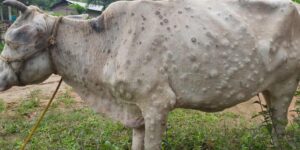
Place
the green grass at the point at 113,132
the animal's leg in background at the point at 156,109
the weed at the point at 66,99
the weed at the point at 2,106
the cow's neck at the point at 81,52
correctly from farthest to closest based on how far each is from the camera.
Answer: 1. the weed at the point at 66,99
2. the weed at the point at 2,106
3. the green grass at the point at 113,132
4. the cow's neck at the point at 81,52
5. the animal's leg in background at the point at 156,109

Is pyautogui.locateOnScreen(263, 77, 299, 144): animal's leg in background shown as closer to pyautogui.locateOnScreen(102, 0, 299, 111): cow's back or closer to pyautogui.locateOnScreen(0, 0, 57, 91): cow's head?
pyautogui.locateOnScreen(102, 0, 299, 111): cow's back

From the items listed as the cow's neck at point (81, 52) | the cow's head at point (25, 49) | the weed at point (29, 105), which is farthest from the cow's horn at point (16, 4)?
the weed at point (29, 105)

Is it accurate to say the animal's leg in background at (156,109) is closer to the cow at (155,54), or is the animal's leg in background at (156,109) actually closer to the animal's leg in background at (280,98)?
the cow at (155,54)

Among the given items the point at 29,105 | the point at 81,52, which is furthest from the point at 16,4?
the point at 29,105

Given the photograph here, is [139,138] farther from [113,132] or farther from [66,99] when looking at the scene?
[66,99]

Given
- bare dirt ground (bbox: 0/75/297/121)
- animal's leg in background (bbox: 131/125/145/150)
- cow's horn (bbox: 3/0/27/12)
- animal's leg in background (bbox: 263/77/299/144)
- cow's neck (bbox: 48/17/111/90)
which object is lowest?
bare dirt ground (bbox: 0/75/297/121)

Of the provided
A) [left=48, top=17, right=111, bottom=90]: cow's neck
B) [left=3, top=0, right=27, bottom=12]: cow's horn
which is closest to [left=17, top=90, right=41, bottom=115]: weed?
[left=48, top=17, right=111, bottom=90]: cow's neck

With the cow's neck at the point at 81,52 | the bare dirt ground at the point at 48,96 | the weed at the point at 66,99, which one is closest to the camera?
the cow's neck at the point at 81,52

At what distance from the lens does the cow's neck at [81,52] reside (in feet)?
11.3

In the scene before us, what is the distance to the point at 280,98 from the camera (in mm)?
3980

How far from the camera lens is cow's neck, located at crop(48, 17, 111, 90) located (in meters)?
3.45

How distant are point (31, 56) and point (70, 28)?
17.4 inches

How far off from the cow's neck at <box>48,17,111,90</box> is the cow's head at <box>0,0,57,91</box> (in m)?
0.12

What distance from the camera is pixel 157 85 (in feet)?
10.5
